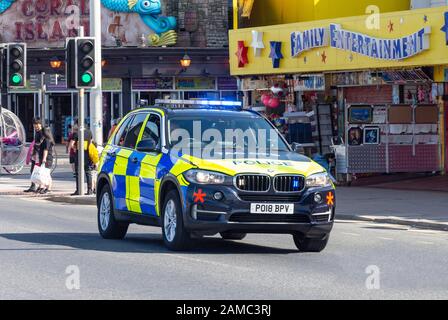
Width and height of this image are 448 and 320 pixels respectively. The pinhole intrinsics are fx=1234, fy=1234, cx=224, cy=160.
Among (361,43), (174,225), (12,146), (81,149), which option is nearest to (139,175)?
Result: (174,225)

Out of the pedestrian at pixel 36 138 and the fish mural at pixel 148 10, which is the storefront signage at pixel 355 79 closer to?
the pedestrian at pixel 36 138

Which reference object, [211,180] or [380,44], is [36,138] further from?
[211,180]

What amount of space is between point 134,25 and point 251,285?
143 feet

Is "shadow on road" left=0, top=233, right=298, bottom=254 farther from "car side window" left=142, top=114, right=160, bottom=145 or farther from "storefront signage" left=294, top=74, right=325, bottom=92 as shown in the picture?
"storefront signage" left=294, top=74, right=325, bottom=92

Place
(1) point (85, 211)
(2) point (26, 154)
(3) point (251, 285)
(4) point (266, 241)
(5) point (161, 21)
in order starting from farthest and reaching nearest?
1. (5) point (161, 21)
2. (2) point (26, 154)
3. (1) point (85, 211)
4. (4) point (266, 241)
5. (3) point (251, 285)

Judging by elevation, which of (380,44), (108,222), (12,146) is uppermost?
(380,44)

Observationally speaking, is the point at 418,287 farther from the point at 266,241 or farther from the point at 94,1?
the point at 94,1

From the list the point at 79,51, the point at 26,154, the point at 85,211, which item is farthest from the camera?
the point at 26,154

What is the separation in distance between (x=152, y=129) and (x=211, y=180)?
6.98 ft

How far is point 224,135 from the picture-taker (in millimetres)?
15555

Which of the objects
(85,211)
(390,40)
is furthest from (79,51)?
(390,40)

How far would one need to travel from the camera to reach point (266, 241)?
16641 mm
